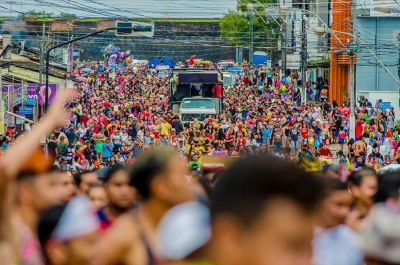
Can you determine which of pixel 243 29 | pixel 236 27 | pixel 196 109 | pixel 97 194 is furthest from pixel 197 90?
pixel 236 27

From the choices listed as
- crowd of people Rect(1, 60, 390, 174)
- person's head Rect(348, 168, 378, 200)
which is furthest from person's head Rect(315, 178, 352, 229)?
crowd of people Rect(1, 60, 390, 174)

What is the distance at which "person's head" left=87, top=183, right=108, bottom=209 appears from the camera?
29.7 feet

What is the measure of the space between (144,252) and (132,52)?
137 metres

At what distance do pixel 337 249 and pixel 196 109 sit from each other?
144ft

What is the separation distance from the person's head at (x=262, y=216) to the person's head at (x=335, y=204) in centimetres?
385

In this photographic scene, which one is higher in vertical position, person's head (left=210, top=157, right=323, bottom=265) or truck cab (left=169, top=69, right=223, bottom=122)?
person's head (left=210, top=157, right=323, bottom=265)

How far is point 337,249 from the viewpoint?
722cm

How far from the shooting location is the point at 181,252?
5074mm

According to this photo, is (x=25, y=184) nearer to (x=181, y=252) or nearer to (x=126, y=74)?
(x=181, y=252)

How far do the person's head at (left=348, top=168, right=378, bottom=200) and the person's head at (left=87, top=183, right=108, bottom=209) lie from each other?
1976mm

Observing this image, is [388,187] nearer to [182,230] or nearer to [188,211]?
[188,211]

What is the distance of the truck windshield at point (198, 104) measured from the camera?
5138 centimetres

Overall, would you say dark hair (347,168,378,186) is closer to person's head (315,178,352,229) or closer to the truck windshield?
person's head (315,178,352,229)

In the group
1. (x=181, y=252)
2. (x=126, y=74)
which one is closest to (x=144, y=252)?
(x=181, y=252)
